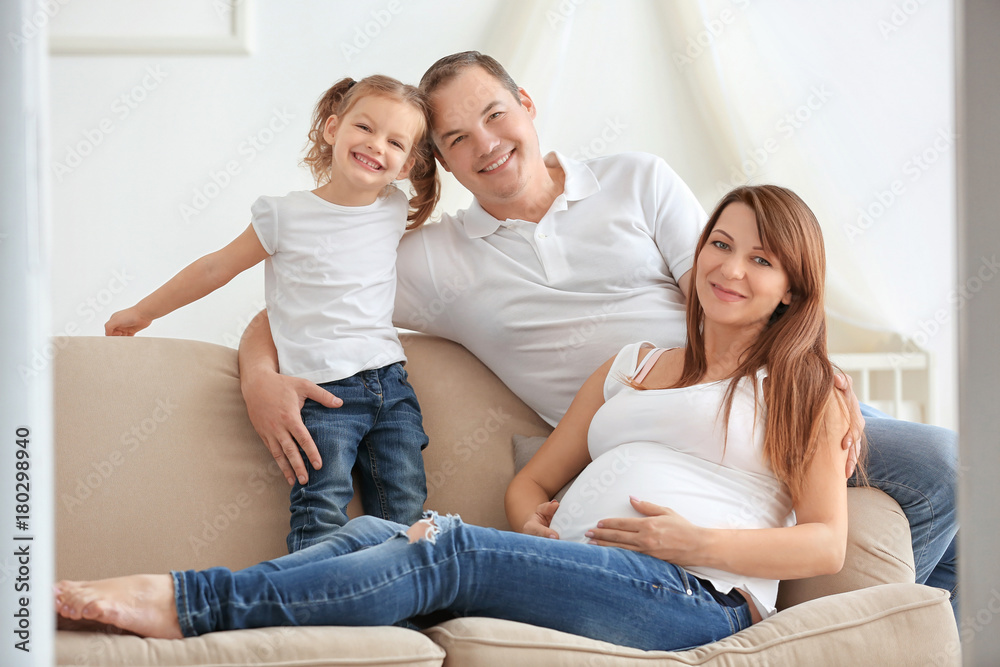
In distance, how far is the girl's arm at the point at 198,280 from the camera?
61.4 inches

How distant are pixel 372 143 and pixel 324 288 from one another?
29 cm

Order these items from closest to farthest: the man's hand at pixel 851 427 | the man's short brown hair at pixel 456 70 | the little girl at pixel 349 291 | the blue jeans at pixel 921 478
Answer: the man's hand at pixel 851 427
the blue jeans at pixel 921 478
the little girl at pixel 349 291
the man's short brown hair at pixel 456 70

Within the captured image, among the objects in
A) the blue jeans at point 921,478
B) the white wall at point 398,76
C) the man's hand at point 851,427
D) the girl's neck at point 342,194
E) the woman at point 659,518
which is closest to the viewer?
the woman at point 659,518

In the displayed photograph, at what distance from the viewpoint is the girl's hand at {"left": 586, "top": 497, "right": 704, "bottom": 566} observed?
1.14 m

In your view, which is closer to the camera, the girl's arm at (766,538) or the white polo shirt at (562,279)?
the girl's arm at (766,538)

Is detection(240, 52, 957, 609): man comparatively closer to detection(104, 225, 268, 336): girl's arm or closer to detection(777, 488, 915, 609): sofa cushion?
detection(104, 225, 268, 336): girl's arm

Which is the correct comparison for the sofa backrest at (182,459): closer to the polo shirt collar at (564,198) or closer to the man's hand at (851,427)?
the polo shirt collar at (564,198)

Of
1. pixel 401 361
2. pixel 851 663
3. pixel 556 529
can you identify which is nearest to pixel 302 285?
pixel 401 361

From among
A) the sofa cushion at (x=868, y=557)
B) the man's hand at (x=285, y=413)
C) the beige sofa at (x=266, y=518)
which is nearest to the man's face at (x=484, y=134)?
the beige sofa at (x=266, y=518)

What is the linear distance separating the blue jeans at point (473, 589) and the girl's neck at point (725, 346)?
36cm

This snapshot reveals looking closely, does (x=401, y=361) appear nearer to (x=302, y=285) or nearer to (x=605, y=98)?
(x=302, y=285)

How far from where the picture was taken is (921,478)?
1347 millimetres

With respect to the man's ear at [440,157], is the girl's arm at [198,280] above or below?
below

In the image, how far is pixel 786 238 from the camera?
1.30 meters
